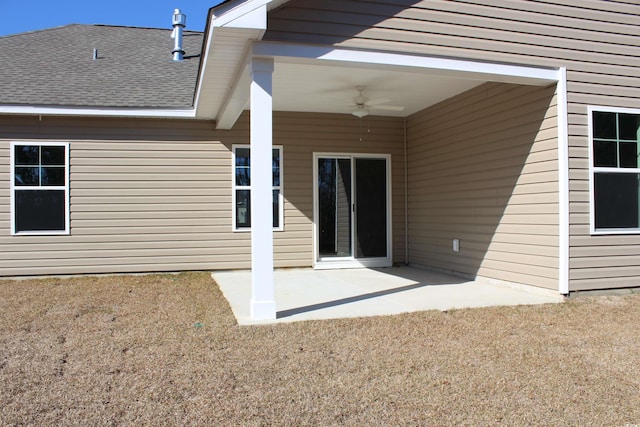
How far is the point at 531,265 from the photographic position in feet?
21.3

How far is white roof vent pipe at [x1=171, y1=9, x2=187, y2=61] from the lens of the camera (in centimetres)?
1075

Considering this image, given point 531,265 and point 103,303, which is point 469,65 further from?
point 103,303

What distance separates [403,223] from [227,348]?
243 inches

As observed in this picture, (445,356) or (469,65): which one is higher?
(469,65)

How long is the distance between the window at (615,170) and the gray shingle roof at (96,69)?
6081mm

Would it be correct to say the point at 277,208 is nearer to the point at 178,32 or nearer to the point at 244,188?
the point at 244,188

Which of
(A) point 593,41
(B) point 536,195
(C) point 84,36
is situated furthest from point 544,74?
(C) point 84,36

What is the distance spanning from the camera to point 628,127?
6453 millimetres

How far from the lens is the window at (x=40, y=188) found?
8.21 m

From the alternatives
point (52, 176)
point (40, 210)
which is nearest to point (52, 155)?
point (52, 176)

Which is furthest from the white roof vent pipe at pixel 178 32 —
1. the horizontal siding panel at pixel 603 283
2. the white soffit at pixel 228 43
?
the horizontal siding panel at pixel 603 283

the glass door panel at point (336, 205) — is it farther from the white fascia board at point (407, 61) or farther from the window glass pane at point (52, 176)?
the window glass pane at point (52, 176)

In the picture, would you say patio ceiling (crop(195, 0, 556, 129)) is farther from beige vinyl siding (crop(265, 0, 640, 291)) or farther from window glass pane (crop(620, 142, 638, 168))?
window glass pane (crop(620, 142, 638, 168))

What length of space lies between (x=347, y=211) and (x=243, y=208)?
75.1 inches
